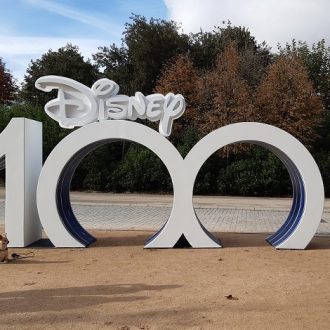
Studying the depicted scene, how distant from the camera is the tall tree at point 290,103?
2677 cm

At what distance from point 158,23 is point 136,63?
3895mm

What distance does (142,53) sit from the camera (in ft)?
111

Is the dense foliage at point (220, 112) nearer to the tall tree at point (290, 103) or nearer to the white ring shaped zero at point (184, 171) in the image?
the tall tree at point (290, 103)

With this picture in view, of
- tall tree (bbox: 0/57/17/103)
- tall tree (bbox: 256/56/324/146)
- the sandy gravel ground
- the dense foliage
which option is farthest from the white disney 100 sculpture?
Result: tall tree (bbox: 0/57/17/103)

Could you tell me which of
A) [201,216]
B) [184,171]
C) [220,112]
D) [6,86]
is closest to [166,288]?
[184,171]

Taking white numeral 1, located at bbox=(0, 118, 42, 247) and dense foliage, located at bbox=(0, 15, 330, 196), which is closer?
white numeral 1, located at bbox=(0, 118, 42, 247)

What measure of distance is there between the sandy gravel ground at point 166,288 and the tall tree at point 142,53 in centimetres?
2446

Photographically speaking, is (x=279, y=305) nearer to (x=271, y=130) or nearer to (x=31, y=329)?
(x=31, y=329)

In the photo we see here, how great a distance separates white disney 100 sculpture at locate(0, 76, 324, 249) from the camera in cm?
984

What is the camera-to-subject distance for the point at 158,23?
3584 centimetres

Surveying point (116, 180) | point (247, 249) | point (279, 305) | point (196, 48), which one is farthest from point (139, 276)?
point (196, 48)

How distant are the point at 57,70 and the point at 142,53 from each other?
639cm

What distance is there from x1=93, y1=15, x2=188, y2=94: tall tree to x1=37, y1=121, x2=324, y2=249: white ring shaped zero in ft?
77.4

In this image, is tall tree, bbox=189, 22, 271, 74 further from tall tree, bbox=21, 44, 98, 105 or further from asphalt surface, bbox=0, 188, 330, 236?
asphalt surface, bbox=0, 188, 330, 236
